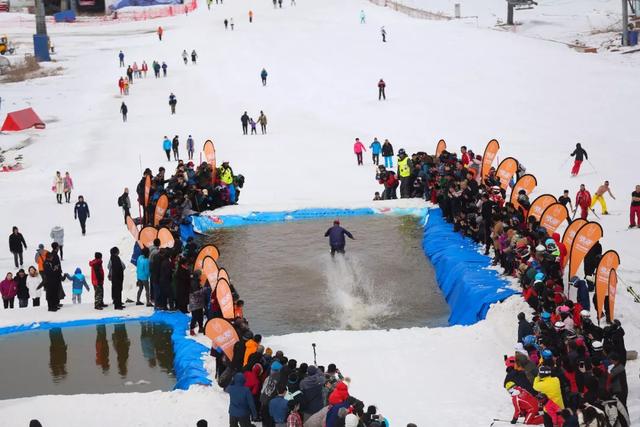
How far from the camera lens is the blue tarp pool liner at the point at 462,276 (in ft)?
56.7

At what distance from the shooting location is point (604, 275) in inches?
601

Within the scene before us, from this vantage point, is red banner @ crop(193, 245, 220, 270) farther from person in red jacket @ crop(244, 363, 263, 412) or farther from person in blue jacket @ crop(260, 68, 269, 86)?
person in blue jacket @ crop(260, 68, 269, 86)

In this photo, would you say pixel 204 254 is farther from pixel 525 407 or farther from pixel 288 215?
pixel 288 215

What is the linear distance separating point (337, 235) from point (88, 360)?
683 centimetres

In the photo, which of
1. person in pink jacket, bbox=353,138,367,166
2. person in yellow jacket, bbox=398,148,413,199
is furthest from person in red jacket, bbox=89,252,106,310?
person in pink jacket, bbox=353,138,367,166

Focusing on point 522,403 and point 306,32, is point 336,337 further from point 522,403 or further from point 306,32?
point 306,32

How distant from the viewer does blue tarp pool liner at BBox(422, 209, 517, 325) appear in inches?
680

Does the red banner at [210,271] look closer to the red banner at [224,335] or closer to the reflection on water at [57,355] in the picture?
the red banner at [224,335]

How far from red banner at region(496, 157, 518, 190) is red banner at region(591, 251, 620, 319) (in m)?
7.80

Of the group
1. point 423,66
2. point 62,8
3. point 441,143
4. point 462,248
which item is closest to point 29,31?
point 62,8

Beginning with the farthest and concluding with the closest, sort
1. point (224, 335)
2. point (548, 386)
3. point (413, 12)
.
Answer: point (413, 12) < point (224, 335) < point (548, 386)

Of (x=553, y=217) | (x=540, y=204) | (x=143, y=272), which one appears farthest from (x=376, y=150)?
(x=143, y=272)

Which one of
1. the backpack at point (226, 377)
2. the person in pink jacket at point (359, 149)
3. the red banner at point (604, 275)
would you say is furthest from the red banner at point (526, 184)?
the person in pink jacket at point (359, 149)

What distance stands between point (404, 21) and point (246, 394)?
176 feet
